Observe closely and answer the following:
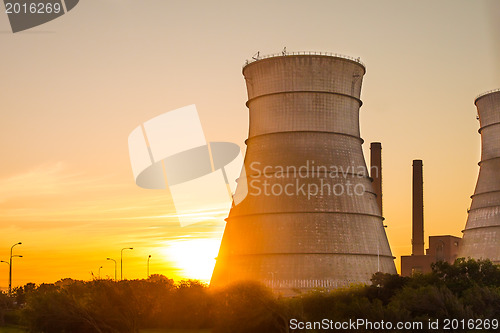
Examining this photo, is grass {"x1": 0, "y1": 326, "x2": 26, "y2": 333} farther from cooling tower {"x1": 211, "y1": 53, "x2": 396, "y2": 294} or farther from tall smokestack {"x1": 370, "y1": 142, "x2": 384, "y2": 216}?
tall smokestack {"x1": 370, "y1": 142, "x2": 384, "y2": 216}

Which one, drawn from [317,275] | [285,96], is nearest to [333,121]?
[285,96]

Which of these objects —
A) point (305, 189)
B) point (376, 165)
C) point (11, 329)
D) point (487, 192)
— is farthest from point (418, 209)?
point (11, 329)

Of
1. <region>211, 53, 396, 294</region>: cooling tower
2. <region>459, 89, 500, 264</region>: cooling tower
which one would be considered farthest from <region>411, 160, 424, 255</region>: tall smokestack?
<region>211, 53, 396, 294</region>: cooling tower

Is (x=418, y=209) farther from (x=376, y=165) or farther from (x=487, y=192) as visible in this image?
(x=487, y=192)

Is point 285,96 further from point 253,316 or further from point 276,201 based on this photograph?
point 253,316

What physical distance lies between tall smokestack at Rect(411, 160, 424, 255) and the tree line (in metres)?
20.1

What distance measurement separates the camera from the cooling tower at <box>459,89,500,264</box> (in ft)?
174

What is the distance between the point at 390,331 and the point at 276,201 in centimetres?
1534

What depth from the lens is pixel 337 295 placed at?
117 ft

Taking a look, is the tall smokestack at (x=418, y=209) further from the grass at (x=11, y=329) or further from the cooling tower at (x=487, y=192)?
the grass at (x=11, y=329)

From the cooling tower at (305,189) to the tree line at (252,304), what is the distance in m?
3.06

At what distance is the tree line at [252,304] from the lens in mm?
31125

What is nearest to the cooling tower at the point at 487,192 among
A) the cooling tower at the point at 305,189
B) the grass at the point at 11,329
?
the cooling tower at the point at 305,189

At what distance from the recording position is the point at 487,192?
2112 inches
